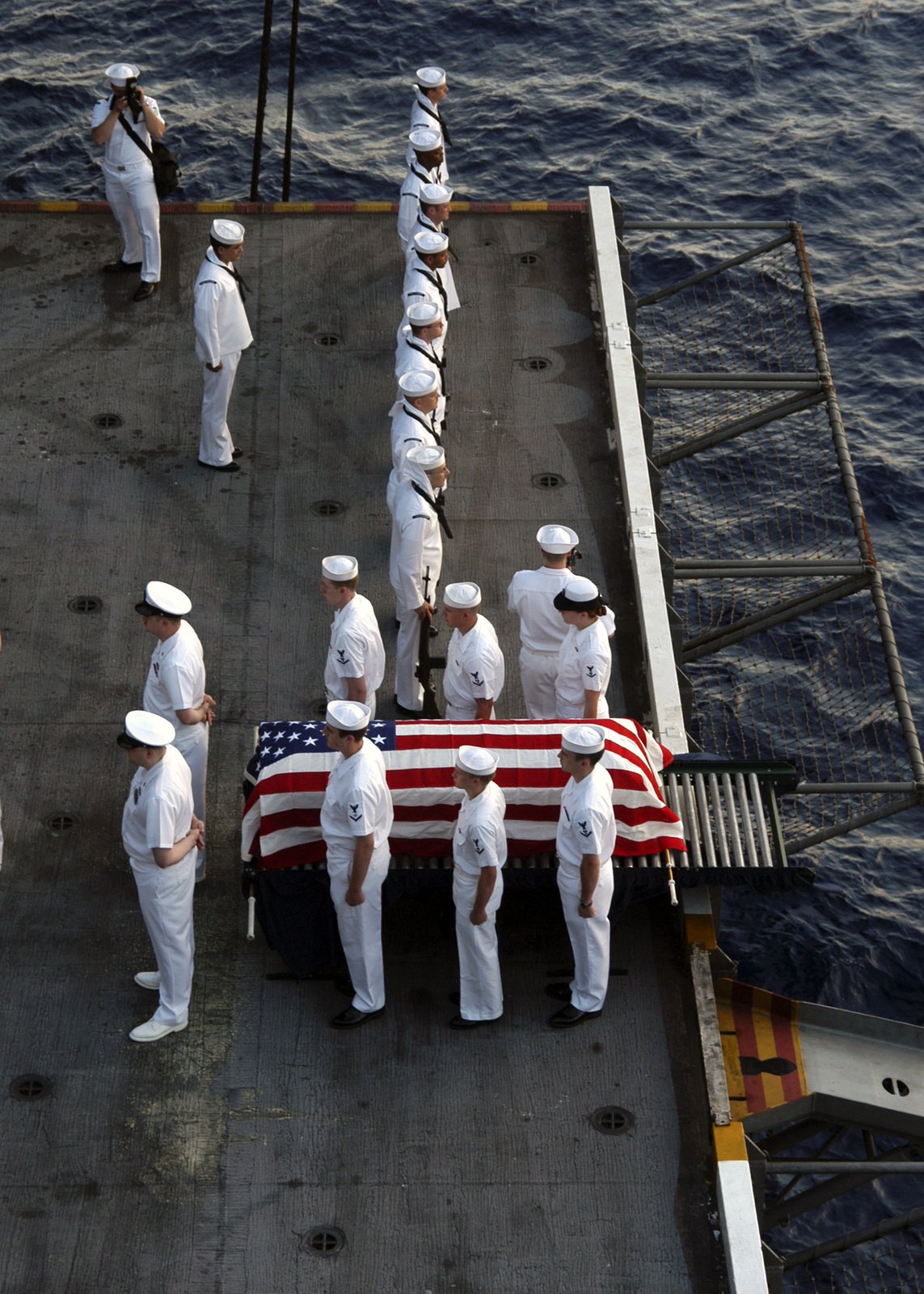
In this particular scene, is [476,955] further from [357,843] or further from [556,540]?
[556,540]

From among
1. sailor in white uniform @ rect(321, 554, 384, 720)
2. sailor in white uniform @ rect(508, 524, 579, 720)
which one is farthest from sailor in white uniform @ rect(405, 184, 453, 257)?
sailor in white uniform @ rect(321, 554, 384, 720)

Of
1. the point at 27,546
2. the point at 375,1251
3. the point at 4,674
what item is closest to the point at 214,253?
the point at 27,546

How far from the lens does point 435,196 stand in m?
14.1

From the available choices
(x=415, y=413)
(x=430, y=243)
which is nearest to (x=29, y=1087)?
(x=415, y=413)

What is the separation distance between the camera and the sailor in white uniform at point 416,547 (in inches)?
434

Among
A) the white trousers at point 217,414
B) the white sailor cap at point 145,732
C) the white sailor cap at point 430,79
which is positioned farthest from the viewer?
the white sailor cap at point 430,79

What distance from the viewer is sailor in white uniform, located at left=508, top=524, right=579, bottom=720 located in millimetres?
10695

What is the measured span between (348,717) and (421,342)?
4.79m

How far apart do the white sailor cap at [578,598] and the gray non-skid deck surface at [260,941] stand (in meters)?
1.68

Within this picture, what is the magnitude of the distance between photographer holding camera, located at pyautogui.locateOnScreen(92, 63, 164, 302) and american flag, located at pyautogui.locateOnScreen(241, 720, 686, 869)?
23.0ft

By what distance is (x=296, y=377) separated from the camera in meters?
14.4

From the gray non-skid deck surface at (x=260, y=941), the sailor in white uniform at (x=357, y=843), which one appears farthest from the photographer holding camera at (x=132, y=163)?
the sailor in white uniform at (x=357, y=843)

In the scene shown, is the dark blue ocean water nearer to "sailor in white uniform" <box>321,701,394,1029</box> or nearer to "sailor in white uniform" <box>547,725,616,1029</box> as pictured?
"sailor in white uniform" <box>547,725,616,1029</box>

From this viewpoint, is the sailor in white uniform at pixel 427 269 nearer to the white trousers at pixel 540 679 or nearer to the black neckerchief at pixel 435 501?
the black neckerchief at pixel 435 501
